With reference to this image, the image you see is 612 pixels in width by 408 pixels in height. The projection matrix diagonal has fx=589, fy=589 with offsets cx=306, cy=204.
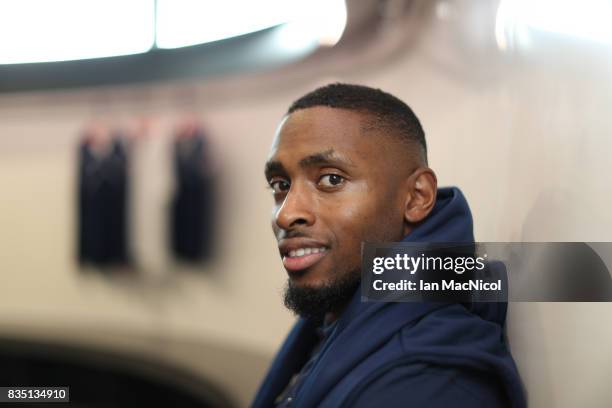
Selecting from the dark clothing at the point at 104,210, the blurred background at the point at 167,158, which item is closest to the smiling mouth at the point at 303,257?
the blurred background at the point at 167,158

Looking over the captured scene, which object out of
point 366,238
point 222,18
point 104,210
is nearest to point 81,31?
point 222,18

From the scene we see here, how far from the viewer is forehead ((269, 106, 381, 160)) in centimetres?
70

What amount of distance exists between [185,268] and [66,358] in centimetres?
59

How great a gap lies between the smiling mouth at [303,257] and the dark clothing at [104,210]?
6.30ft

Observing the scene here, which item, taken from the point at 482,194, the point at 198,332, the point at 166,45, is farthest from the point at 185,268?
the point at 482,194

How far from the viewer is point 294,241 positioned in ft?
2.29

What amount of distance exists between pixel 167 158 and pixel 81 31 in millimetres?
655

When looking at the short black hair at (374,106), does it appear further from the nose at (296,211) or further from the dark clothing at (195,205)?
the dark clothing at (195,205)

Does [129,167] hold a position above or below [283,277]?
above

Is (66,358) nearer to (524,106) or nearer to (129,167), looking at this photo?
(129,167)

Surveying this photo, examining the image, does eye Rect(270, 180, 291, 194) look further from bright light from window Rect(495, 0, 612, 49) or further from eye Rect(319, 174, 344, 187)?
bright light from window Rect(495, 0, 612, 49)

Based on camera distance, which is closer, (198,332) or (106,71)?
(198,332)

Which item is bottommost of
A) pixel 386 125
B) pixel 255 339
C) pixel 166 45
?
pixel 386 125

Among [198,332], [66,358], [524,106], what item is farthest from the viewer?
[198,332]
